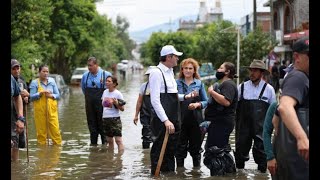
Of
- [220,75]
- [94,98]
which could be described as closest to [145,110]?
[94,98]

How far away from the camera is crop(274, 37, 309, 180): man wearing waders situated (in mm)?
5336

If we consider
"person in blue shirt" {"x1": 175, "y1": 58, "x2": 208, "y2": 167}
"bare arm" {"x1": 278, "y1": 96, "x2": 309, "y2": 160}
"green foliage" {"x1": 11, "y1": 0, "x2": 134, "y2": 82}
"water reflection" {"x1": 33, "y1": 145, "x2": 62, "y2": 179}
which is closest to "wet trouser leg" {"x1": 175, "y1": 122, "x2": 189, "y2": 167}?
"person in blue shirt" {"x1": 175, "y1": 58, "x2": 208, "y2": 167}

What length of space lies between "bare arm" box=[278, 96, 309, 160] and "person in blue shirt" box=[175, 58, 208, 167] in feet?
16.9

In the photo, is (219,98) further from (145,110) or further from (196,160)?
(145,110)

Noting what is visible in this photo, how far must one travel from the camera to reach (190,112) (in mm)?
10695

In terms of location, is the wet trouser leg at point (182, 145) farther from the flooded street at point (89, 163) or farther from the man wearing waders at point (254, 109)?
the man wearing waders at point (254, 109)

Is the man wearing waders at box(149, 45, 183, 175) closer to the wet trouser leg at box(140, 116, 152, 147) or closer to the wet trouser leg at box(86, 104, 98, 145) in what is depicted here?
the wet trouser leg at box(140, 116, 152, 147)

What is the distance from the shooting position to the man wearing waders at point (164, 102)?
31.4ft

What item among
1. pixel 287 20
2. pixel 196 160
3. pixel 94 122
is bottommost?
pixel 196 160

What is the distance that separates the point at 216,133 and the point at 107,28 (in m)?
47.7

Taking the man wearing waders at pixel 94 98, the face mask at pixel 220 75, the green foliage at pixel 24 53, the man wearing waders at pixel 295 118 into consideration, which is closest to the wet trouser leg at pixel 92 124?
the man wearing waders at pixel 94 98

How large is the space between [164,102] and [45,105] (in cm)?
510

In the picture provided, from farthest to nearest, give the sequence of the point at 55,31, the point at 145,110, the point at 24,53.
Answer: the point at 55,31 → the point at 24,53 → the point at 145,110

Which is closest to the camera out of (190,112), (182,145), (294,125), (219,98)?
(294,125)
